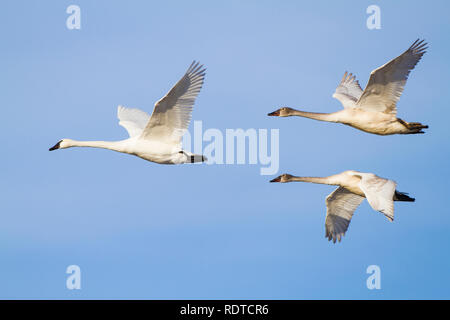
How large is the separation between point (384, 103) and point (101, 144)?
8591 mm

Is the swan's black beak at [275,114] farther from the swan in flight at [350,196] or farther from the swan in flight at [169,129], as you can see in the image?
the swan in flight at [169,129]

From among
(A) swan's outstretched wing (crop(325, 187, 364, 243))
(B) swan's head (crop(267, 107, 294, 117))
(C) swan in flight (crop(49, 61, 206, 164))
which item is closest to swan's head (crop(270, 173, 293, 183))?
(A) swan's outstretched wing (crop(325, 187, 364, 243))

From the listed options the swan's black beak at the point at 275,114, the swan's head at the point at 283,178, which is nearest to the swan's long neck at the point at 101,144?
the swan's head at the point at 283,178

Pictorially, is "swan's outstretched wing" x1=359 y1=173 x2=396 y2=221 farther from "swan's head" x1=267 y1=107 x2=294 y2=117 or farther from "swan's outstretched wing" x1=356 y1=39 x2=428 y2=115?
"swan's head" x1=267 y1=107 x2=294 y2=117

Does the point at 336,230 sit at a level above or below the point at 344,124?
below

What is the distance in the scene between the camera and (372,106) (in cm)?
3347

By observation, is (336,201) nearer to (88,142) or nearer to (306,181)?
(306,181)

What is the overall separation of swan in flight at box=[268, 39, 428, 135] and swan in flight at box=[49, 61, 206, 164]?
4667 millimetres

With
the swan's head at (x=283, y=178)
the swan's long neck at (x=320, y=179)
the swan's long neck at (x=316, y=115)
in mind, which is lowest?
the swan's long neck at (x=320, y=179)

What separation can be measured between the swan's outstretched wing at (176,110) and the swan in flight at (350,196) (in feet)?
15.9

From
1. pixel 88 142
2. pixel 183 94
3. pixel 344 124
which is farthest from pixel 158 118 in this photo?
pixel 344 124

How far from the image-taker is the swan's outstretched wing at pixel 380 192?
2992cm

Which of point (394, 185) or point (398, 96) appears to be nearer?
point (394, 185)

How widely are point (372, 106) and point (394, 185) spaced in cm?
336
